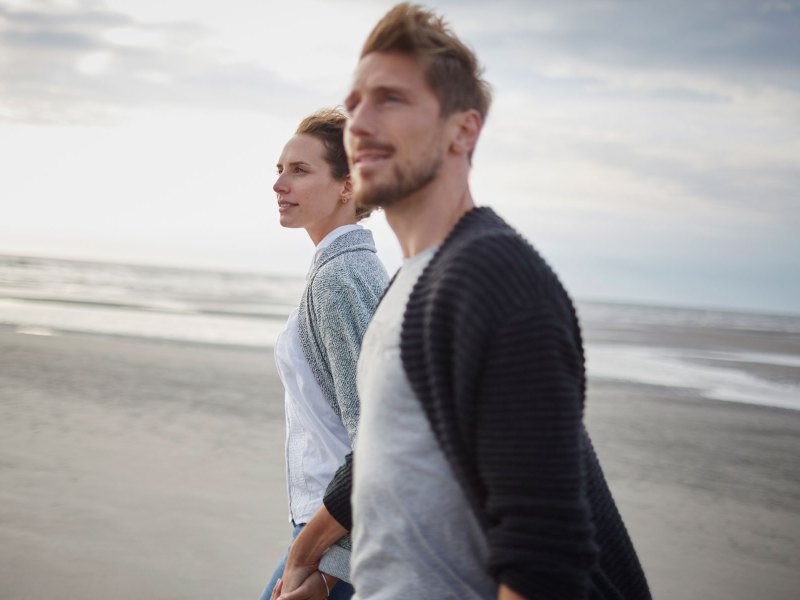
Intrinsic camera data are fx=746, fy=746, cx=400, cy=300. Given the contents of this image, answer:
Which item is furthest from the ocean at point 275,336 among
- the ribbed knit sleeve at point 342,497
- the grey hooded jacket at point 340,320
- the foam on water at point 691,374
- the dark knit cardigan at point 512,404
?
the dark knit cardigan at point 512,404

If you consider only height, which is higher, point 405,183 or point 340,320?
point 405,183

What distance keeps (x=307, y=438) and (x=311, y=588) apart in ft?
1.53

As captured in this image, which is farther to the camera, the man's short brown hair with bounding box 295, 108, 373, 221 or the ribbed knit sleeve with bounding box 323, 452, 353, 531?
the man's short brown hair with bounding box 295, 108, 373, 221

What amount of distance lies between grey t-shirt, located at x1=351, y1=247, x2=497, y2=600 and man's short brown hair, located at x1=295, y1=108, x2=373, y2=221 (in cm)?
140

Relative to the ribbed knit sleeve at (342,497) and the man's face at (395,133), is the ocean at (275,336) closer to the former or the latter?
the ribbed knit sleeve at (342,497)

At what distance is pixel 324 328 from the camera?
2324mm

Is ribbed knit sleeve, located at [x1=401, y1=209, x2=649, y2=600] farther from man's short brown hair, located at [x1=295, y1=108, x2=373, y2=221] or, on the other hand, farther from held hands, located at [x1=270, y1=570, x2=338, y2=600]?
man's short brown hair, located at [x1=295, y1=108, x2=373, y2=221]

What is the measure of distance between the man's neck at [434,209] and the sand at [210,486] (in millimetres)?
3935

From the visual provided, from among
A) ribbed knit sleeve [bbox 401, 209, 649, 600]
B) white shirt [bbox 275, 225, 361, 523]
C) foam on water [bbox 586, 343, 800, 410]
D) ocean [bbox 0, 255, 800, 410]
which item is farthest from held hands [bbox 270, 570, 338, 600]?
foam on water [bbox 586, 343, 800, 410]

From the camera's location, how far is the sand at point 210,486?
16.4 feet

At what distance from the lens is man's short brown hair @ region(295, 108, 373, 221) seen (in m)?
2.72

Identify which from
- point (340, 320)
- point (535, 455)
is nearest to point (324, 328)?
point (340, 320)

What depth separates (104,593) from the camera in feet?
15.0

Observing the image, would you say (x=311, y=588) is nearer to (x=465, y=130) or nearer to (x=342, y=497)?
(x=342, y=497)
